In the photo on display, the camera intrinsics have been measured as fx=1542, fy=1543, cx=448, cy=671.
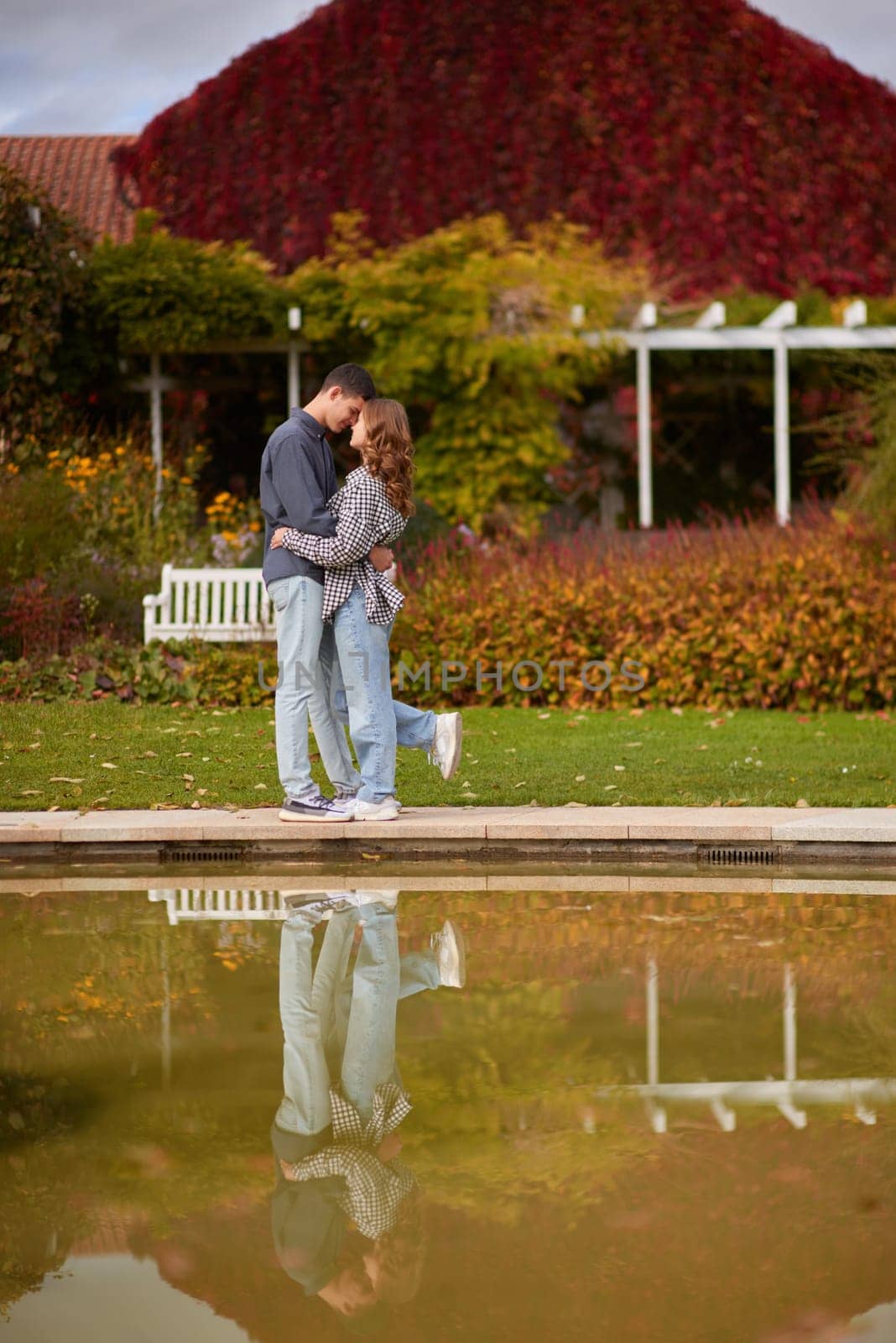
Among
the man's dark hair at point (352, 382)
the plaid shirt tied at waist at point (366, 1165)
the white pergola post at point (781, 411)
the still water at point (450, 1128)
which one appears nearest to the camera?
the still water at point (450, 1128)

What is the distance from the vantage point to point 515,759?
8086 millimetres

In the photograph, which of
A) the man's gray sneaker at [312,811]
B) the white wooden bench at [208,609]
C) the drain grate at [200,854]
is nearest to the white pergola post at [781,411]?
the white wooden bench at [208,609]

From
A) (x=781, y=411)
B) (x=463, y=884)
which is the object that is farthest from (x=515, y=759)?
(x=781, y=411)

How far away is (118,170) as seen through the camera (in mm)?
20828

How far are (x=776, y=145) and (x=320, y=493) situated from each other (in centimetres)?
1588

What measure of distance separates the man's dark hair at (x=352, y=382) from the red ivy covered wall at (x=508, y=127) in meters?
14.1

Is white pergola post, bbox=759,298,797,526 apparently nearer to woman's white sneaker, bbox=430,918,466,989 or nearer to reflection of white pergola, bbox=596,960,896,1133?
woman's white sneaker, bbox=430,918,466,989

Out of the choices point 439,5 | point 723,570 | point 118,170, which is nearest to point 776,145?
point 439,5

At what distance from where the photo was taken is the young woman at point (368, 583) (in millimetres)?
6180

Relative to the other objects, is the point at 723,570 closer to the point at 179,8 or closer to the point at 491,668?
the point at 491,668

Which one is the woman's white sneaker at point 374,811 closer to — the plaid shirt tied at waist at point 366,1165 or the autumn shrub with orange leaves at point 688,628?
the plaid shirt tied at waist at point 366,1165

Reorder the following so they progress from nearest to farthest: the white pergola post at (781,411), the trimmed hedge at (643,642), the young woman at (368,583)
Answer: the young woman at (368,583) → the trimmed hedge at (643,642) → the white pergola post at (781,411)

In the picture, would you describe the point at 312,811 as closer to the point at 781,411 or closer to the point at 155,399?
the point at 155,399

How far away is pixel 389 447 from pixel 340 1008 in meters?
2.84
